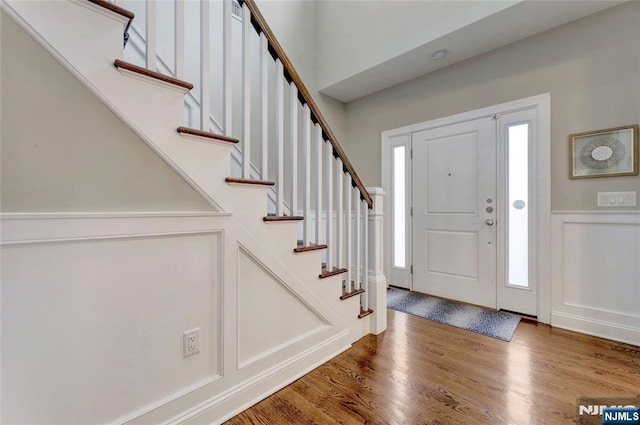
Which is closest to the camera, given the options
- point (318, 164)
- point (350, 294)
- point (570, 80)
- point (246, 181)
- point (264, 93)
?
point (246, 181)

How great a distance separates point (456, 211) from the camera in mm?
2977

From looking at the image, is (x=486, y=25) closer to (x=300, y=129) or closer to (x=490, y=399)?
(x=300, y=129)

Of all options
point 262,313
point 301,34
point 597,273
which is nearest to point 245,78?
point 262,313

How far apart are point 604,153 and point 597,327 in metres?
1.36

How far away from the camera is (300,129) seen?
11.2 ft

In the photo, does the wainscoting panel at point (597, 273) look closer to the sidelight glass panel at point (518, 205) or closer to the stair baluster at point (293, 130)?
the sidelight glass panel at point (518, 205)

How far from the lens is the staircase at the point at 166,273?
0.89m

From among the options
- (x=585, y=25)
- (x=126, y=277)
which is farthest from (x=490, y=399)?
(x=585, y=25)

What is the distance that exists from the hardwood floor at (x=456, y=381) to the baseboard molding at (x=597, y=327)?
62mm

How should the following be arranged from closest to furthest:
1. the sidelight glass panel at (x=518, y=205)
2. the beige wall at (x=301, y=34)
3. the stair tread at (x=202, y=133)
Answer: the stair tread at (x=202, y=133) → the sidelight glass panel at (x=518, y=205) → the beige wall at (x=301, y=34)

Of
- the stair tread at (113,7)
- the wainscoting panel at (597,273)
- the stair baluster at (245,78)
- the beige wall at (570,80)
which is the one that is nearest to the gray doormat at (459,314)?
the wainscoting panel at (597,273)

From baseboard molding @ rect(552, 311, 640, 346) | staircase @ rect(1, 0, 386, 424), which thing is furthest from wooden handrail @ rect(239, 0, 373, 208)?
baseboard molding @ rect(552, 311, 640, 346)

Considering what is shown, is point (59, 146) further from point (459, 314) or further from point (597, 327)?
point (597, 327)

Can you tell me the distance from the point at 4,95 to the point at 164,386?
115cm
